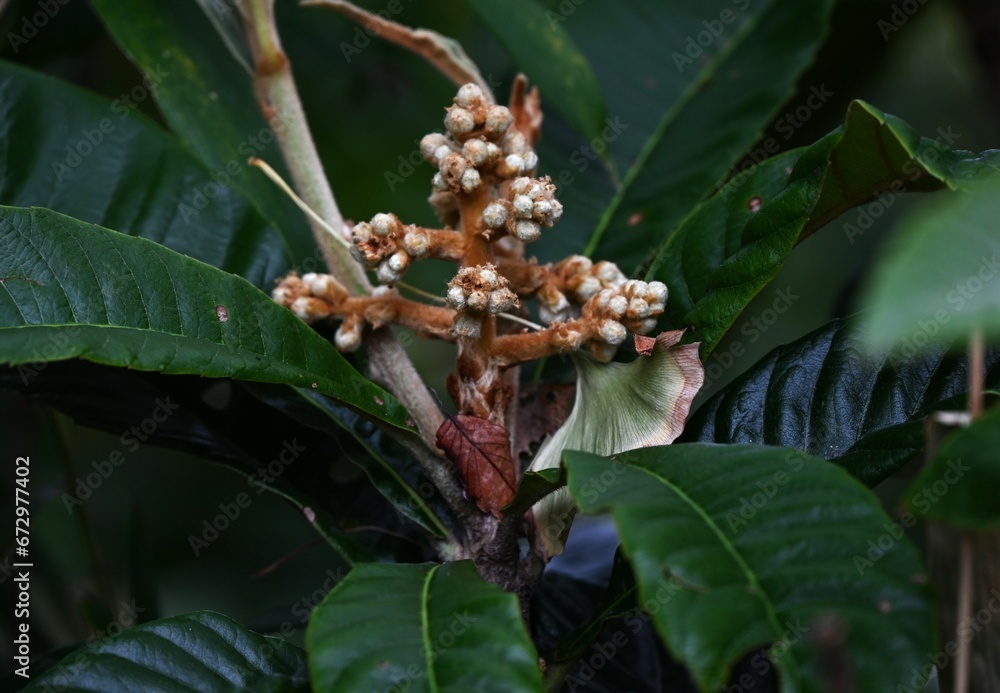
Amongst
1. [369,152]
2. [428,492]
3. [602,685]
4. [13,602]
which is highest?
[369,152]

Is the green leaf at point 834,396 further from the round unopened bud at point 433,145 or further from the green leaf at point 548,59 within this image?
the green leaf at point 548,59

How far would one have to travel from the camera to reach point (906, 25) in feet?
6.81

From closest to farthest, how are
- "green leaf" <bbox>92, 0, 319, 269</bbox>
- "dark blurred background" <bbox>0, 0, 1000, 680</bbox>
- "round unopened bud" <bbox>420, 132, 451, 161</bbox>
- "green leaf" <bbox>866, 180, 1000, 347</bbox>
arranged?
"green leaf" <bbox>866, 180, 1000, 347</bbox>, "round unopened bud" <bbox>420, 132, 451, 161</bbox>, "green leaf" <bbox>92, 0, 319, 269</bbox>, "dark blurred background" <bbox>0, 0, 1000, 680</bbox>

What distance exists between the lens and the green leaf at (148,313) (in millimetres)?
843

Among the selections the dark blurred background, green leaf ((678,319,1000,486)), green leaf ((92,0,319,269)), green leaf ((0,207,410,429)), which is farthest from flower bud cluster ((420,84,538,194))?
the dark blurred background

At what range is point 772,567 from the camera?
0.67 meters

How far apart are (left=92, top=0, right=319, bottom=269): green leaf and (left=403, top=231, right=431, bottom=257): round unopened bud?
45 cm

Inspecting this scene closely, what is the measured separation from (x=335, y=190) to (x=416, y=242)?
1.18 m

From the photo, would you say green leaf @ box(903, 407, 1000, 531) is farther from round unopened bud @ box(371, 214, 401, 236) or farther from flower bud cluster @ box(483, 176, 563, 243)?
round unopened bud @ box(371, 214, 401, 236)

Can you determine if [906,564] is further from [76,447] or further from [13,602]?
[76,447]

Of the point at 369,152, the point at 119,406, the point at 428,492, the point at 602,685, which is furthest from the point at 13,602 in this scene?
the point at 369,152

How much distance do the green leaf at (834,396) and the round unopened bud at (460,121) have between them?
1.45 feet

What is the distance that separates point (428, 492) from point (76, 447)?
2.03 m

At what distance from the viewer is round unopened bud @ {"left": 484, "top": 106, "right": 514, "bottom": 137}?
3.30 feet
